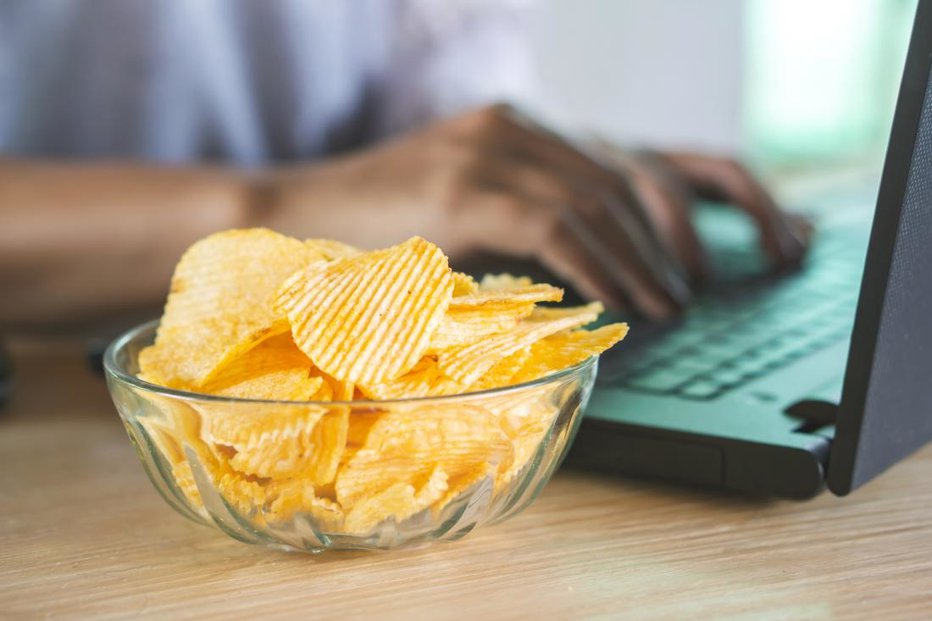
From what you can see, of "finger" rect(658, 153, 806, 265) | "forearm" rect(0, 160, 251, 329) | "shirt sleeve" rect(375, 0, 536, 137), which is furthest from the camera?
"shirt sleeve" rect(375, 0, 536, 137)

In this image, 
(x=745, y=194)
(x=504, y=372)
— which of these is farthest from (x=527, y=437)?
(x=745, y=194)

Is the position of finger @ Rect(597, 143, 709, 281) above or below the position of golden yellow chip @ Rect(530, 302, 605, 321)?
below

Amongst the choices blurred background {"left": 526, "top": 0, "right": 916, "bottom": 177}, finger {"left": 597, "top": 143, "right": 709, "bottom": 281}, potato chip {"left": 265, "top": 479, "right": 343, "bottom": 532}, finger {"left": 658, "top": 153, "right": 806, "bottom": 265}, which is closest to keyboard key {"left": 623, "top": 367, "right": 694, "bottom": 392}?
potato chip {"left": 265, "top": 479, "right": 343, "bottom": 532}

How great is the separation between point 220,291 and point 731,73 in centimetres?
328

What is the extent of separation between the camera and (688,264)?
36.4 inches

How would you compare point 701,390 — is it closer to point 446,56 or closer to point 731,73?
point 446,56

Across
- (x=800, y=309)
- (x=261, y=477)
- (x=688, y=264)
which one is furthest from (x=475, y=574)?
(x=688, y=264)

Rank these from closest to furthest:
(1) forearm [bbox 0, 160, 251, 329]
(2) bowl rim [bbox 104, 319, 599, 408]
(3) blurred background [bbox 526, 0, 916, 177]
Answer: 1. (2) bowl rim [bbox 104, 319, 599, 408]
2. (1) forearm [bbox 0, 160, 251, 329]
3. (3) blurred background [bbox 526, 0, 916, 177]

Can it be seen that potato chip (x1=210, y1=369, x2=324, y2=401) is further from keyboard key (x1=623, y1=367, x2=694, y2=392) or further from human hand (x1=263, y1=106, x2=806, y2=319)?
human hand (x1=263, y1=106, x2=806, y2=319)

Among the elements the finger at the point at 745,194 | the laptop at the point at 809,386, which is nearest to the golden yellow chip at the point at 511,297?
the laptop at the point at 809,386

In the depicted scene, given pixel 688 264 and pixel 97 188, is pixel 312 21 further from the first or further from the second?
pixel 688 264

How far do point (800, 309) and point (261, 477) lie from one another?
0.50 m

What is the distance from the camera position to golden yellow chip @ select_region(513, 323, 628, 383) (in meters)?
0.42

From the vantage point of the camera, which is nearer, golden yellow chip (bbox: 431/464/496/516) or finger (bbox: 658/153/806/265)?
golden yellow chip (bbox: 431/464/496/516)
